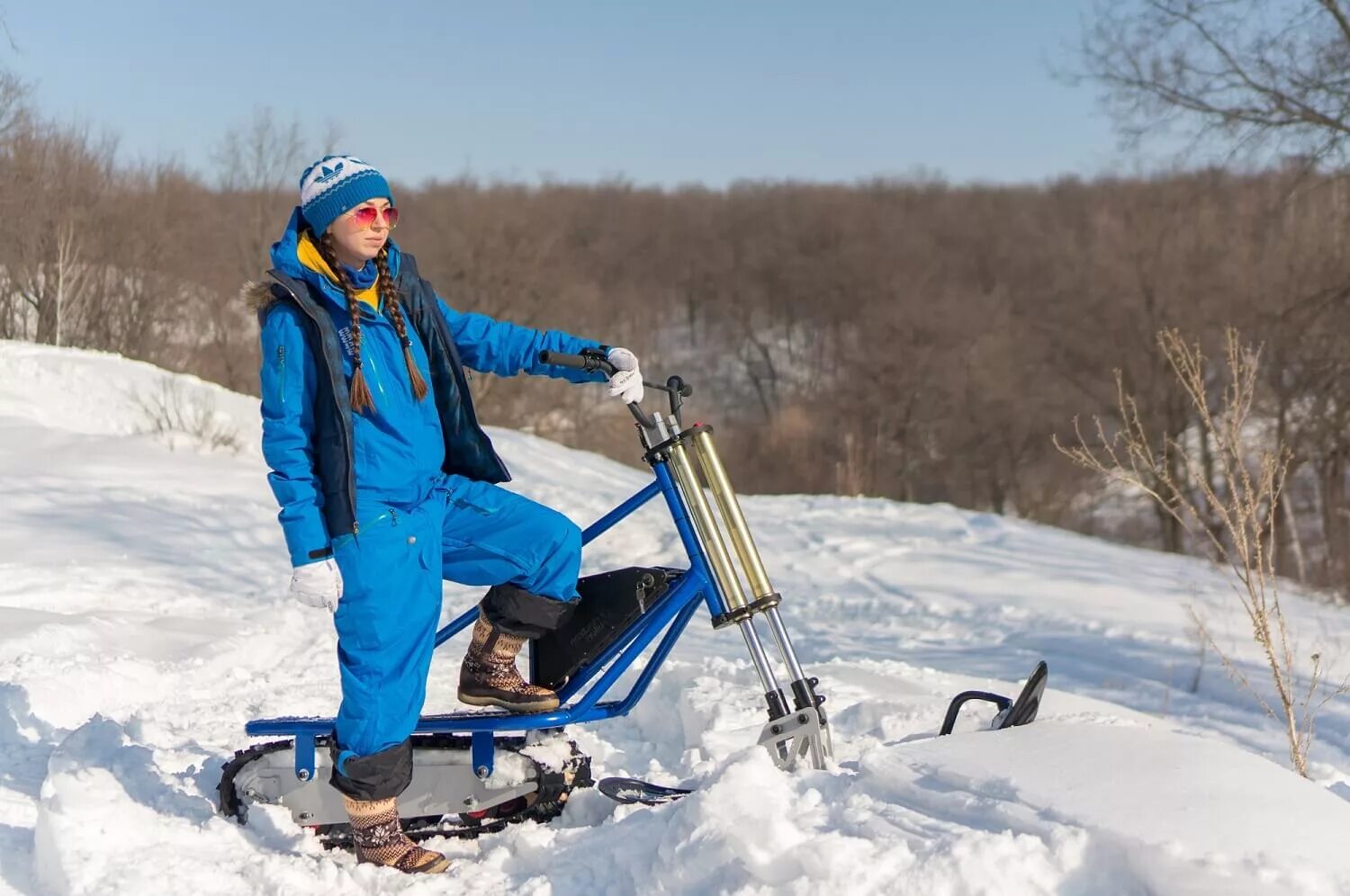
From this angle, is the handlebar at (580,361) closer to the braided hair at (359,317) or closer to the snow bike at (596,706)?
the snow bike at (596,706)

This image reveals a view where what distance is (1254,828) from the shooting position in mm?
2346

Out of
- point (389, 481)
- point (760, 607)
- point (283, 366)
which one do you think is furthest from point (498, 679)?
point (283, 366)

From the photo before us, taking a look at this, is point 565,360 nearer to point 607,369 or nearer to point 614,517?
point 607,369

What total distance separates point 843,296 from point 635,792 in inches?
2168

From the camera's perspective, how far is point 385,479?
10.2ft

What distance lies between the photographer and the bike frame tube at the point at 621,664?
335 centimetres

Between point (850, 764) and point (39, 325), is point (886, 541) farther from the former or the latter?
point (39, 325)

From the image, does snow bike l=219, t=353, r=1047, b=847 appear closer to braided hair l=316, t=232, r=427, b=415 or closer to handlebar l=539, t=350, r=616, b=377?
handlebar l=539, t=350, r=616, b=377

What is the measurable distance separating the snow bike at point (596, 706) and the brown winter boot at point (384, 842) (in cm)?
18

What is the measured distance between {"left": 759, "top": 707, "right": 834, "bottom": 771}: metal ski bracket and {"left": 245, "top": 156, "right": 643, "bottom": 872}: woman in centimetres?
74

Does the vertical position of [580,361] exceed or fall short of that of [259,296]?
it falls short

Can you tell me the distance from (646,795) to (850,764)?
0.61 metres

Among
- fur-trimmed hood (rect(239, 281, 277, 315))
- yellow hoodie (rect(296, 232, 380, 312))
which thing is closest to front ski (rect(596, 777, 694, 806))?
yellow hoodie (rect(296, 232, 380, 312))

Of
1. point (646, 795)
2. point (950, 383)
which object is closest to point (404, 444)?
point (646, 795)
